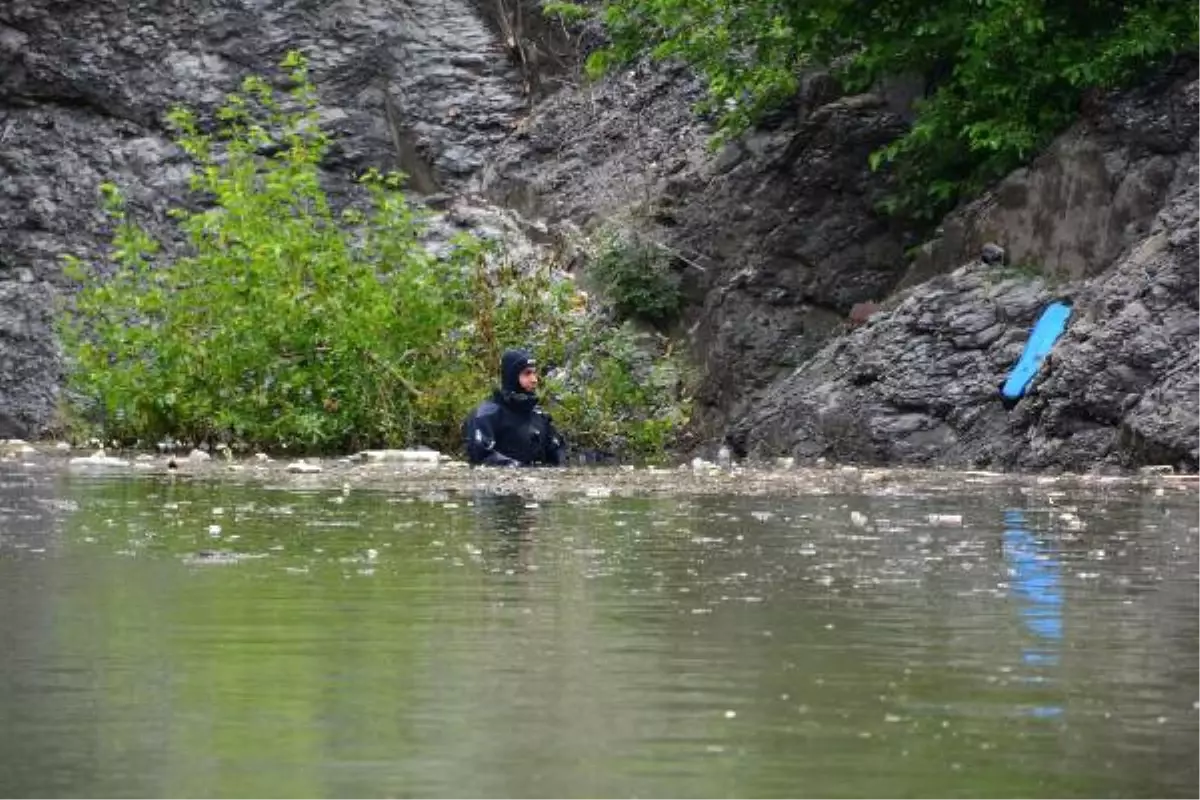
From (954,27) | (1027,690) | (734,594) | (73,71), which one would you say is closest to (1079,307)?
(954,27)

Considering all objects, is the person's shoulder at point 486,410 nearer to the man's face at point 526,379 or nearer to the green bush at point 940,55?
the man's face at point 526,379

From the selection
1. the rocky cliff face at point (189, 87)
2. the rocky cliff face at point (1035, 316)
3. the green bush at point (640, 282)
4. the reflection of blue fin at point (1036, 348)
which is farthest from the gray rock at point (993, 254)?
the rocky cliff face at point (189, 87)

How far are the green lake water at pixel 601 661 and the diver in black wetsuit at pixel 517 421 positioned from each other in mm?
9651

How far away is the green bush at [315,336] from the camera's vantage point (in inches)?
1114

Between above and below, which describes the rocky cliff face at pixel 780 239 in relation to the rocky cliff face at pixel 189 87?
below

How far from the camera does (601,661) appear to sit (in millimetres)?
8508

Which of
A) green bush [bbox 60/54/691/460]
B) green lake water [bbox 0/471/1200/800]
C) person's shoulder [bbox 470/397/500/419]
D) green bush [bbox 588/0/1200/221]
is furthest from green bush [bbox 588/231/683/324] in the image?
green lake water [bbox 0/471/1200/800]

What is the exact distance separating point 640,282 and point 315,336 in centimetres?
461

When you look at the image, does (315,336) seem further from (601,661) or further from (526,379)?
(601,661)

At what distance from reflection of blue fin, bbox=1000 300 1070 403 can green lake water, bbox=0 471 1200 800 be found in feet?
30.1

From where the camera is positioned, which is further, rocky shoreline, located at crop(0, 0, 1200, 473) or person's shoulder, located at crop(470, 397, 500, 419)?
person's shoulder, located at crop(470, 397, 500, 419)

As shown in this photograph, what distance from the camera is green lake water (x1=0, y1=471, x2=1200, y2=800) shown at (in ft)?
21.1

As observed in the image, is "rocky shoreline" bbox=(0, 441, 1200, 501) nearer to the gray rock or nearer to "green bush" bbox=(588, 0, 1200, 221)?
the gray rock

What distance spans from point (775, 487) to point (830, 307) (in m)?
10.8
